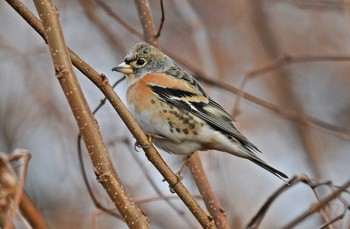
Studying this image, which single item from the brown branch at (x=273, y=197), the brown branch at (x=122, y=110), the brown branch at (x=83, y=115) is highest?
the brown branch at (x=273, y=197)

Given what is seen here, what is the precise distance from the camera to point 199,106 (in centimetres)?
336

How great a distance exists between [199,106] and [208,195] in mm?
552

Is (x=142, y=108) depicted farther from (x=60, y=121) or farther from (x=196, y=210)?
(x=60, y=121)

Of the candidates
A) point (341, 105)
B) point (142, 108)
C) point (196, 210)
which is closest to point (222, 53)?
point (341, 105)

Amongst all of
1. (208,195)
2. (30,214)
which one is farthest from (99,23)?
(30,214)

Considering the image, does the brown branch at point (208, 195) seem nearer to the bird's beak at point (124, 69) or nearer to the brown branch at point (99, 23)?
the bird's beak at point (124, 69)

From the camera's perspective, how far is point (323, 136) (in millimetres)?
6457

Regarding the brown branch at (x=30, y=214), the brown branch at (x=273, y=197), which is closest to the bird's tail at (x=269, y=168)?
the brown branch at (x=273, y=197)

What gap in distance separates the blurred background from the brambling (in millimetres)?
398

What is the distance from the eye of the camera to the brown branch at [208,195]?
288 centimetres

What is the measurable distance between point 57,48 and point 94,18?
135 inches

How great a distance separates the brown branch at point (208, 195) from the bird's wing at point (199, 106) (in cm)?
21

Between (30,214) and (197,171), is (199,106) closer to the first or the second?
(197,171)

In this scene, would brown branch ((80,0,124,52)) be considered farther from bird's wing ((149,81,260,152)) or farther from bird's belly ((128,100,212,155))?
bird's belly ((128,100,212,155))
